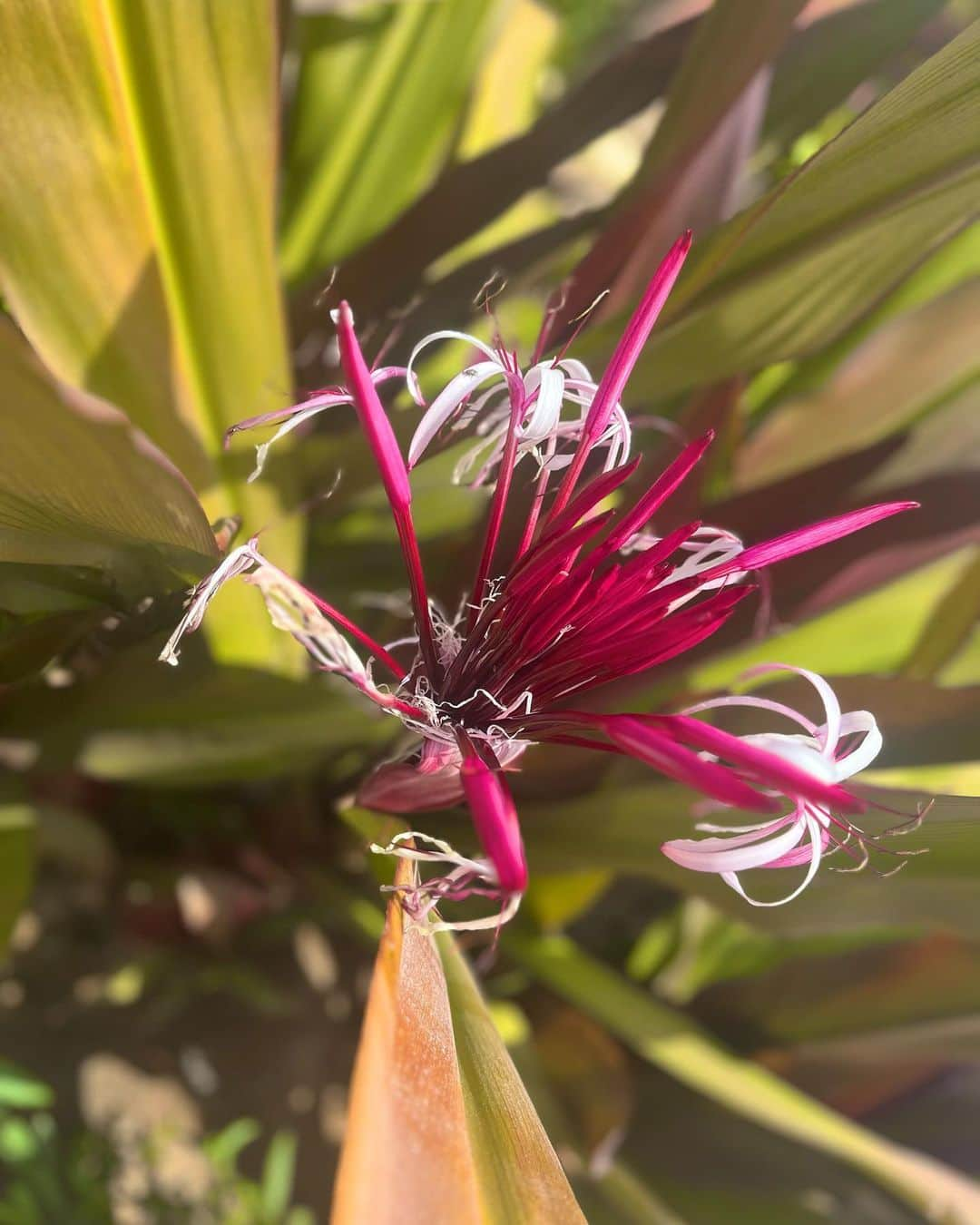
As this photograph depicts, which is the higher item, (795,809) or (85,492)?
(85,492)

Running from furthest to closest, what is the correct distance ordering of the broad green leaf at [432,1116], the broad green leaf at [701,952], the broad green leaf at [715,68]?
1. the broad green leaf at [701,952]
2. the broad green leaf at [715,68]
3. the broad green leaf at [432,1116]

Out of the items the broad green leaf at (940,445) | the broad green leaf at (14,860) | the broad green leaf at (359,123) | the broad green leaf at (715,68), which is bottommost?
the broad green leaf at (14,860)

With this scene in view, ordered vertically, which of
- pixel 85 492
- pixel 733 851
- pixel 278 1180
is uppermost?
pixel 85 492

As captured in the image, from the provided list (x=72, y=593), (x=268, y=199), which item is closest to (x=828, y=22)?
(x=268, y=199)

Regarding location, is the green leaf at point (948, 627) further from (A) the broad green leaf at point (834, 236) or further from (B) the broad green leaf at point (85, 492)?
(B) the broad green leaf at point (85, 492)

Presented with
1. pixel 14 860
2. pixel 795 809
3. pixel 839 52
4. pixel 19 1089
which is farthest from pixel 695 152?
pixel 19 1089

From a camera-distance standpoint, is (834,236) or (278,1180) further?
(278,1180)

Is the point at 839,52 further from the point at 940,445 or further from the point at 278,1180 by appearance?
the point at 278,1180

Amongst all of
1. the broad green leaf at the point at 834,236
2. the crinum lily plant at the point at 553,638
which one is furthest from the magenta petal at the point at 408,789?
the broad green leaf at the point at 834,236
